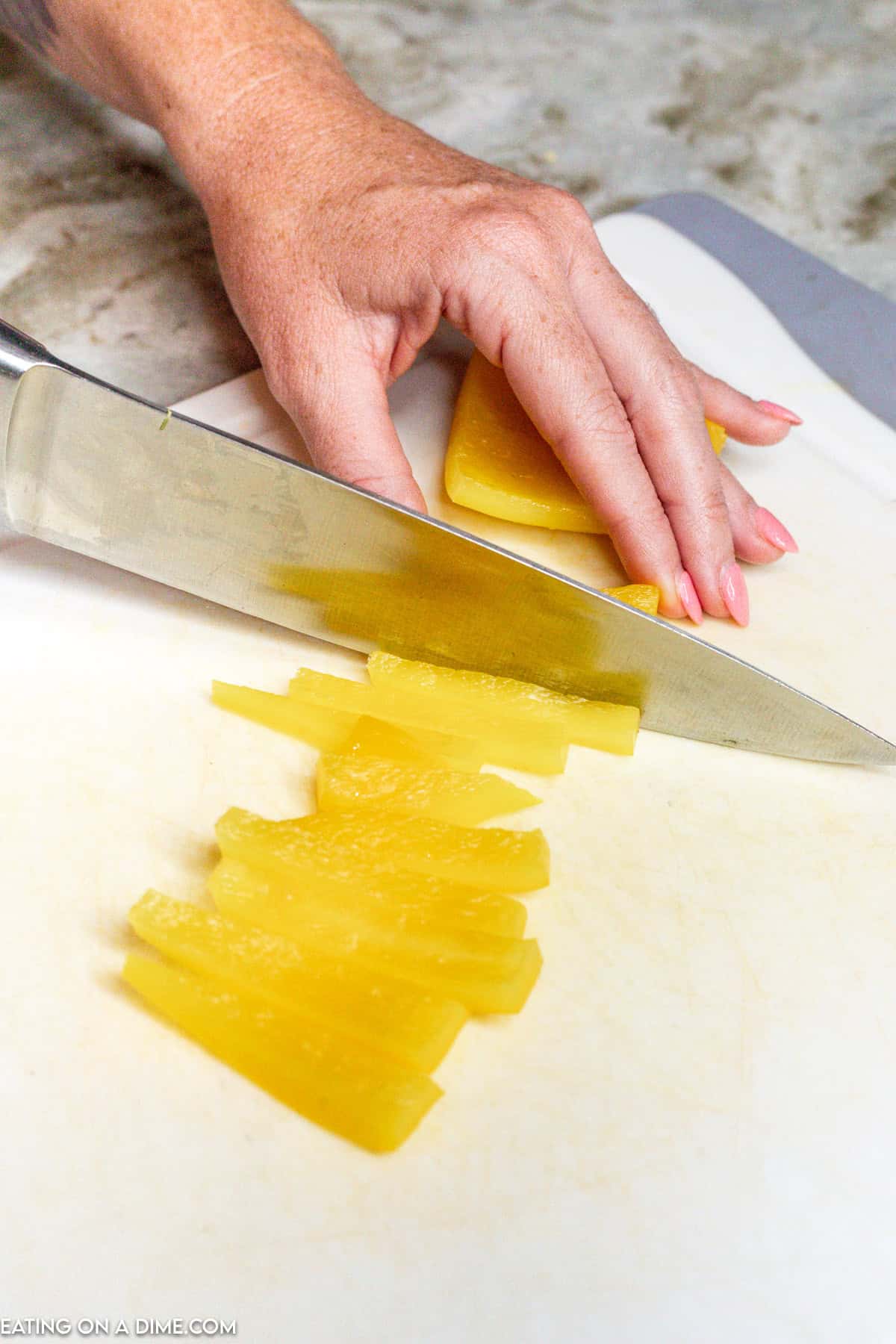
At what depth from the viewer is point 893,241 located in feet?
10.8

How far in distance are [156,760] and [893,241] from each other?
99.3 inches

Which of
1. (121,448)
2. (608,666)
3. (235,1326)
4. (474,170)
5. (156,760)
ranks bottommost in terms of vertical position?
(235,1326)

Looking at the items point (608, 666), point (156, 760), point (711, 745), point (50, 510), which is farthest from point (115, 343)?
point (711, 745)

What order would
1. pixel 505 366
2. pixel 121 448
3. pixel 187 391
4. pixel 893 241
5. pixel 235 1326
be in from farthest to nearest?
pixel 893 241
pixel 187 391
pixel 505 366
pixel 121 448
pixel 235 1326

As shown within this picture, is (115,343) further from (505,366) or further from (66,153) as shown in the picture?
(505,366)

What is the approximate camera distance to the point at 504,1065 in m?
1.53

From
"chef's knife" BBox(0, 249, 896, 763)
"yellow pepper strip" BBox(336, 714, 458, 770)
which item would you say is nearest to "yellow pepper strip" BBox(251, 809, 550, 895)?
"yellow pepper strip" BBox(336, 714, 458, 770)

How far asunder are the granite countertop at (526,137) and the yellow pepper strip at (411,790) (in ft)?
3.76

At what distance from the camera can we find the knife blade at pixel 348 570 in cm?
175

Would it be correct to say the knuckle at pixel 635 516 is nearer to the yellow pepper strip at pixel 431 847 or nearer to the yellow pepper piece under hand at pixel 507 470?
the yellow pepper piece under hand at pixel 507 470

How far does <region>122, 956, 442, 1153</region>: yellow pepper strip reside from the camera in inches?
55.4

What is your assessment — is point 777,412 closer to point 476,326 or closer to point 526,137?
point 476,326

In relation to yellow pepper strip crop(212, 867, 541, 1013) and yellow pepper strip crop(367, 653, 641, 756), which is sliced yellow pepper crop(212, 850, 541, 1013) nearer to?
yellow pepper strip crop(212, 867, 541, 1013)

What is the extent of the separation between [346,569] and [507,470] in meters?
0.41
